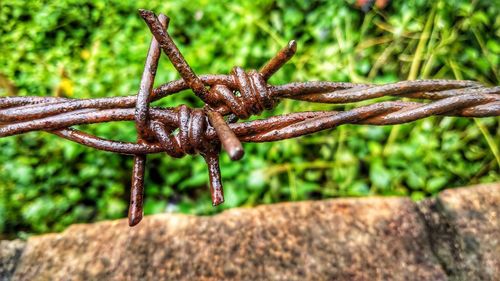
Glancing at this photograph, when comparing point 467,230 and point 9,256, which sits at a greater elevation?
point 9,256

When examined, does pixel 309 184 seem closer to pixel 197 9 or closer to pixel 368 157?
pixel 368 157

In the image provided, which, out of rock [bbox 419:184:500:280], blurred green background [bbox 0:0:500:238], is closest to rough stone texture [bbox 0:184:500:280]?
rock [bbox 419:184:500:280]

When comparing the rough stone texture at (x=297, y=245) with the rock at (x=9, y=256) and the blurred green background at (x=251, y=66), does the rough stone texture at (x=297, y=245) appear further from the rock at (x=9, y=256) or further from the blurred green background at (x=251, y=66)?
the blurred green background at (x=251, y=66)

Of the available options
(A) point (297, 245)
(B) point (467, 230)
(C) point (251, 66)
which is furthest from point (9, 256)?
(C) point (251, 66)

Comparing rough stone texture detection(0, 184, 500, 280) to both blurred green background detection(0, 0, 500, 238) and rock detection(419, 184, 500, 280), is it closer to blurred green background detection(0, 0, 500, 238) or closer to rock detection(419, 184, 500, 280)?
rock detection(419, 184, 500, 280)

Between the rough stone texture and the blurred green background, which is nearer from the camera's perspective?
the rough stone texture

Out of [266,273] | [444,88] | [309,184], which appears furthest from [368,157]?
[444,88]

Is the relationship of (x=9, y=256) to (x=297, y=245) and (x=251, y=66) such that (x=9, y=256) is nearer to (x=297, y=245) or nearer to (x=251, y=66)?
(x=297, y=245)
